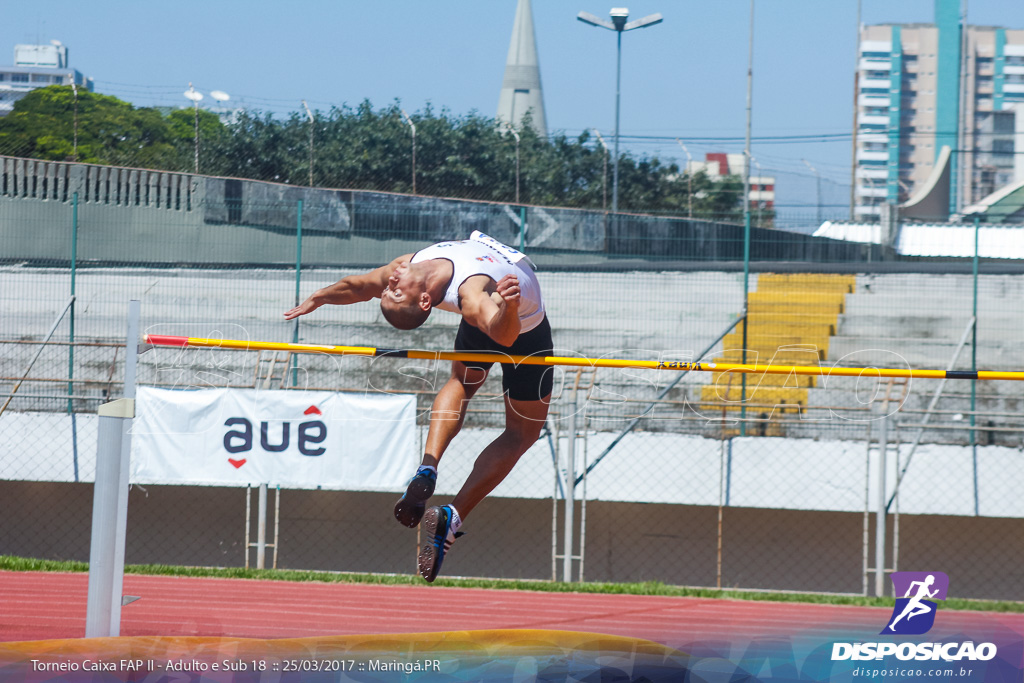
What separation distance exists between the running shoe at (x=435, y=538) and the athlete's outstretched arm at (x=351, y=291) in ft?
2.91

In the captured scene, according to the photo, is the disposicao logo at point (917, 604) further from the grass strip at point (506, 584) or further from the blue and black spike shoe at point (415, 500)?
the grass strip at point (506, 584)

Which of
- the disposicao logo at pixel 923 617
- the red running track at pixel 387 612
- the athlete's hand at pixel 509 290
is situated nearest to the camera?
the athlete's hand at pixel 509 290

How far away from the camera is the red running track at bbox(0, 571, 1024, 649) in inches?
253

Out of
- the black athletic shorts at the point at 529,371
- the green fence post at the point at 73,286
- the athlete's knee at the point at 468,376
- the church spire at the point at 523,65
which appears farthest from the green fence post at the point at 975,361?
the church spire at the point at 523,65

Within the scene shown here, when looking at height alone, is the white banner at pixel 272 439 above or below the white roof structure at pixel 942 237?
below

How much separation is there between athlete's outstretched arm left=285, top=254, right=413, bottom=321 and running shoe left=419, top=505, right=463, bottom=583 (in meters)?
0.89

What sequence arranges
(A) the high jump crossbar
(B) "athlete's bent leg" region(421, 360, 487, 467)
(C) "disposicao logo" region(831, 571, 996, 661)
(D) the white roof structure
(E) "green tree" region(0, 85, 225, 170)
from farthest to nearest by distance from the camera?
(E) "green tree" region(0, 85, 225, 170) < (D) the white roof structure < (C) "disposicao logo" region(831, 571, 996, 661) < (A) the high jump crossbar < (B) "athlete's bent leg" region(421, 360, 487, 467)

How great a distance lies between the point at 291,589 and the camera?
7.86 meters

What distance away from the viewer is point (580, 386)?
28.9 ft

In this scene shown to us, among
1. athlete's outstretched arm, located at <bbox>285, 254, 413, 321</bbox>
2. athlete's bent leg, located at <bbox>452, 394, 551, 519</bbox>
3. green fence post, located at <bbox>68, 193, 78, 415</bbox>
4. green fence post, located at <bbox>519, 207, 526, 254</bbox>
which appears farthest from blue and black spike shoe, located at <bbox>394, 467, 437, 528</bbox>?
green fence post, located at <bbox>519, 207, 526, 254</bbox>

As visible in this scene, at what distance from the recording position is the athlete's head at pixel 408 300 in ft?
12.7

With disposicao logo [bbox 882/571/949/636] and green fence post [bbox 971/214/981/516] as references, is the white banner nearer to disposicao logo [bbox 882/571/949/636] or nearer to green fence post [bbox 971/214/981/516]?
disposicao logo [bbox 882/571/949/636]

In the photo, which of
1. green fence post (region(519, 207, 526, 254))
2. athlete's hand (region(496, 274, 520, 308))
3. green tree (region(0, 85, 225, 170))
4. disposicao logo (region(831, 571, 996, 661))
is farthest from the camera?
green tree (region(0, 85, 225, 170))

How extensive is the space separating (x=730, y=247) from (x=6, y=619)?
7470 millimetres
